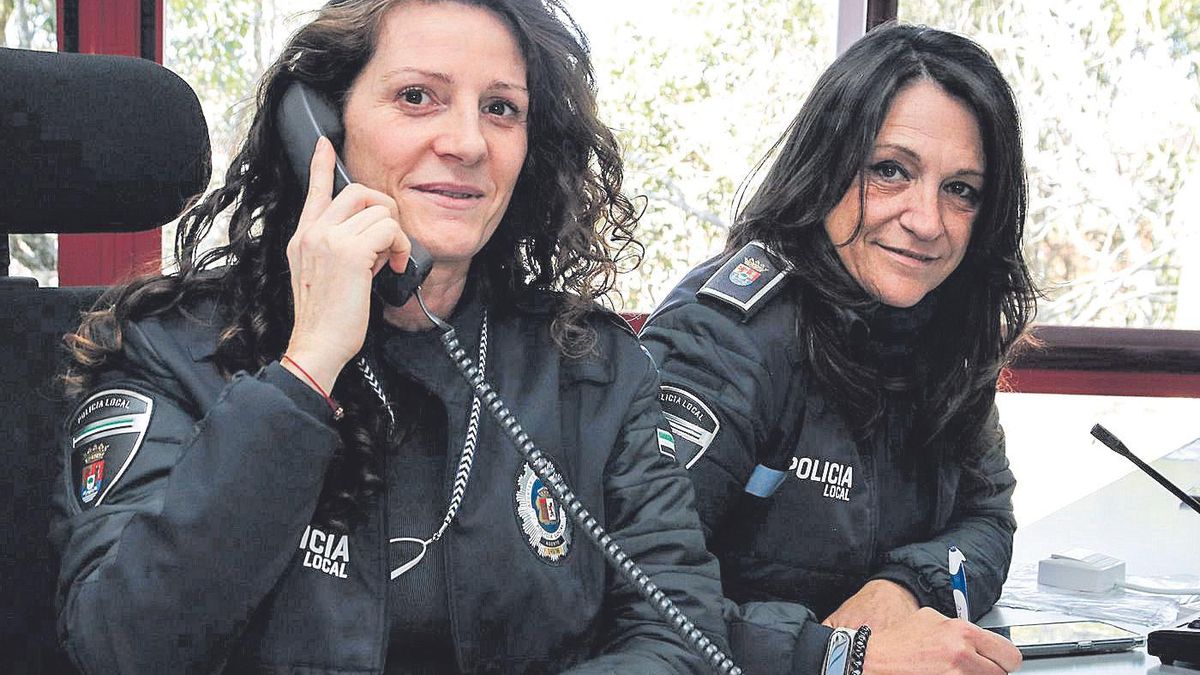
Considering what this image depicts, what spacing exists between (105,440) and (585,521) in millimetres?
447

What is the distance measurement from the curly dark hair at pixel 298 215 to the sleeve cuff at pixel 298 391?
0.11 meters

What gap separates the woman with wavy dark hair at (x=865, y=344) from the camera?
161cm

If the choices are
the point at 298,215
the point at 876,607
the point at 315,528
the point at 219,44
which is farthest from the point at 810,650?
the point at 219,44

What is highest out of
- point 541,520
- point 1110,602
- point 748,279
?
point 748,279

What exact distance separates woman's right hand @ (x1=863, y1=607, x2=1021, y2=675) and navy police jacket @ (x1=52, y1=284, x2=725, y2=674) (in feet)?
0.63

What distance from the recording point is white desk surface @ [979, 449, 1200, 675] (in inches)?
75.0

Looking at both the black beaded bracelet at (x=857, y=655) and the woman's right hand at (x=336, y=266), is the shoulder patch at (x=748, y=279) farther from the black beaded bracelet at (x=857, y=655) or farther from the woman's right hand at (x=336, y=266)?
the woman's right hand at (x=336, y=266)

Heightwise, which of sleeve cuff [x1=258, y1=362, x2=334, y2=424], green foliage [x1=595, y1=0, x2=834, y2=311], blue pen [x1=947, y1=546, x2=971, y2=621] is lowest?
blue pen [x1=947, y1=546, x2=971, y2=621]

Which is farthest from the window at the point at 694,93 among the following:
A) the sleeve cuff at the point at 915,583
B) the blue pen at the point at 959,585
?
the blue pen at the point at 959,585

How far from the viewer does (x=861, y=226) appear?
1.72 meters

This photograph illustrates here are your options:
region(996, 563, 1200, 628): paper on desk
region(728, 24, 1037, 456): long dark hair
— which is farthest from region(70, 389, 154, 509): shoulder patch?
region(996, 563, 1200, 628): paper on desk

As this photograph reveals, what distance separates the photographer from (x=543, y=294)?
149cm

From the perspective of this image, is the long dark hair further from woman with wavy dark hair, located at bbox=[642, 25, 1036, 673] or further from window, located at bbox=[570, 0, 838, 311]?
window, located at bbox=[570, 0, 838, 311]

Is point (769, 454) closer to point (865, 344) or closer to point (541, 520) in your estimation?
point (865, 344)
